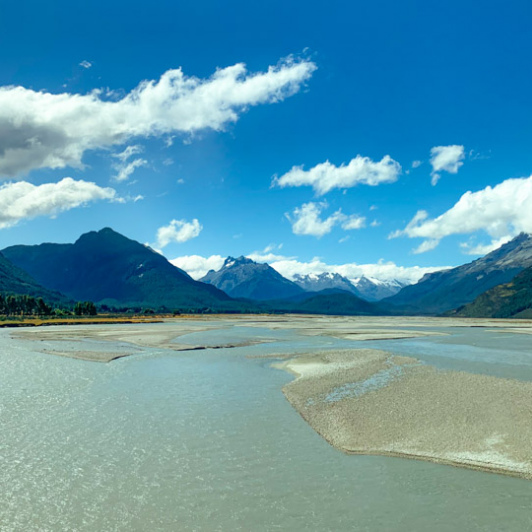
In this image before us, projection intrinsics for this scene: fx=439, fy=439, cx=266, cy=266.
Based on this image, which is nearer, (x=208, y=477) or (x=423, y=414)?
(x=208, y=477)

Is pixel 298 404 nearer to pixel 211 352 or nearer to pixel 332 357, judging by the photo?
pixel 332 357

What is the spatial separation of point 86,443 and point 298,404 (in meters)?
15.9

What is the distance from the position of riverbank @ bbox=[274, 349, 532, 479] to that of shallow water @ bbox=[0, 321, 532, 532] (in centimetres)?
145

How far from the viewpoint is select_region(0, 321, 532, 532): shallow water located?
16969 millimetres

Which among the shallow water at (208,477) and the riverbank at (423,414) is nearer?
the shallow water at (208,477)

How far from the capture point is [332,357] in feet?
210

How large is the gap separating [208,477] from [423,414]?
17.0 m

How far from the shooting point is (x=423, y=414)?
30797 millimetres

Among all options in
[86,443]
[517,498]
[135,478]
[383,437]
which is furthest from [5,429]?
[517,498]

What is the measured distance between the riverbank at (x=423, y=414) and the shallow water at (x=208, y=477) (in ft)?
4.77

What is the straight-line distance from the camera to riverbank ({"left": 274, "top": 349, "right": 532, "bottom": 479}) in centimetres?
2389

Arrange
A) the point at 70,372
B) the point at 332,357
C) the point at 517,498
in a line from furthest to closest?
the point at 332,357
the point at 70,372
the point at 517,498

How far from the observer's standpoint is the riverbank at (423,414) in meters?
23.9

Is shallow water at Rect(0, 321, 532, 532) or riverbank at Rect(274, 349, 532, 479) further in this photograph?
riverbank at Rect(274, 349, 532, 479)
